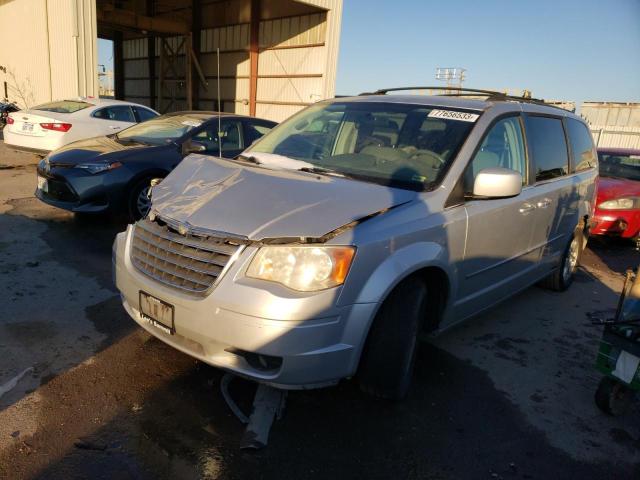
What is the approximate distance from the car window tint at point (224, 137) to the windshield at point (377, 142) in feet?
8.73

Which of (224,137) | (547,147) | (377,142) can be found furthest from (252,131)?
(547,147)

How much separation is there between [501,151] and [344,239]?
1757 millimetres

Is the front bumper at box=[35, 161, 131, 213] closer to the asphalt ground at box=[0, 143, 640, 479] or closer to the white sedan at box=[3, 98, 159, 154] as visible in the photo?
the asphalt ground at box=[0, 143, 640, 479]

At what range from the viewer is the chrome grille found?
7.75ft

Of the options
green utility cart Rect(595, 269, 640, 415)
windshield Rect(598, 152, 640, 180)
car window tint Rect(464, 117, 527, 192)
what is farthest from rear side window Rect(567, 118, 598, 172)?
windshield Rect(598, 152, 640, 180)

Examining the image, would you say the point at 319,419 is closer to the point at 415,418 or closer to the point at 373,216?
the point at 415,418

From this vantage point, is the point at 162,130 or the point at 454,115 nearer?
the point at 454,115

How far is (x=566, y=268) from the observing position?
504 cm

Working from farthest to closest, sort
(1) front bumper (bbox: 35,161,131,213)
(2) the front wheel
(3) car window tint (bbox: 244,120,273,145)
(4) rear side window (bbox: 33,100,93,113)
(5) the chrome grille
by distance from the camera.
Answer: (4) rear side window (bbox: 33,100,93,113) < (3) car window tint (bbox: 244,120,273,145) < (1) front bumper (bbox: 35,161,131,213) < (2) the front wheel < (5) the chrome grille

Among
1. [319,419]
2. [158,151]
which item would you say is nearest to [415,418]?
[319,419]

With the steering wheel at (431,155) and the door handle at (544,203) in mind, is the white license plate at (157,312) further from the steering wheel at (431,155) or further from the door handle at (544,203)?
the door handle at (544,203)

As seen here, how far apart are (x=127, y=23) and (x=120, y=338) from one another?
18273mm

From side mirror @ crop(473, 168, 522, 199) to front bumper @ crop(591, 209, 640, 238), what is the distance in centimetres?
498

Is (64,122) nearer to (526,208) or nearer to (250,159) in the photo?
(250,159)
